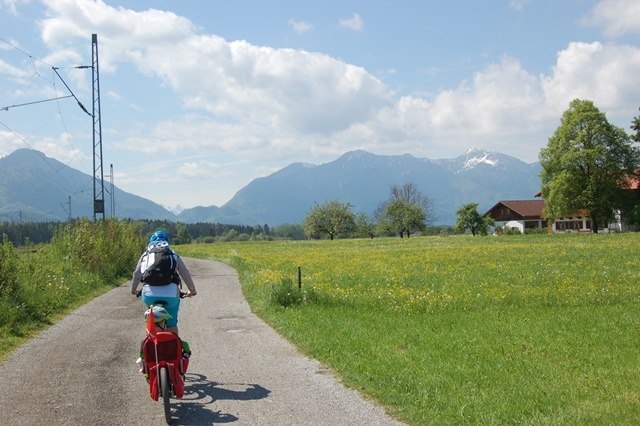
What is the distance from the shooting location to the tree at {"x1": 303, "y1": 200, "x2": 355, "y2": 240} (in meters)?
133

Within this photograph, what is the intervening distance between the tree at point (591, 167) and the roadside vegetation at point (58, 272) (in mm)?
52561

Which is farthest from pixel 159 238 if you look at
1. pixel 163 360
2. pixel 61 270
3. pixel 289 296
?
pixel 61 270

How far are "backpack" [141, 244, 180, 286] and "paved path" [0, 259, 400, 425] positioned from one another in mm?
1525

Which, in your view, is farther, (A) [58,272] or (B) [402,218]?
(B) [402,218]

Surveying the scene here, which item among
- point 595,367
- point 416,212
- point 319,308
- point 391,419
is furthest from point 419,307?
point 416,212

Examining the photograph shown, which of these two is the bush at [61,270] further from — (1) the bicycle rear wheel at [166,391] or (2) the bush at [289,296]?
(1) the bicycle rear wheel at [166,391]

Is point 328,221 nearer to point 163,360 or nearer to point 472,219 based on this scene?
point 472,219

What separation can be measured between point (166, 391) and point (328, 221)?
12701 centimetres

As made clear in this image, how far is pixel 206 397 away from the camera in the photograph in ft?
25.3

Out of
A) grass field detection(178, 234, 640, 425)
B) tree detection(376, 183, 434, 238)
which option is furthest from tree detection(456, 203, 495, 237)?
grass field detection(178, 234, 640, 425)

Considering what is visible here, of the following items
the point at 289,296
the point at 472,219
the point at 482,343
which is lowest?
the point at 482,343

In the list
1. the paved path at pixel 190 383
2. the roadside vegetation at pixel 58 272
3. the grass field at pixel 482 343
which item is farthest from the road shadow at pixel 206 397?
the roadside vegetation at pixel 58 272

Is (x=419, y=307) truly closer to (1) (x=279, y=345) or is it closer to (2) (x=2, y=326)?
(1) (x=279, y=345)

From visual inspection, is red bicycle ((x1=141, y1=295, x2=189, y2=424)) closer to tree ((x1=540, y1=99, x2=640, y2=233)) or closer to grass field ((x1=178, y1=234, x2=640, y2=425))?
grass field ((x1=178, y1=234, x2=640, y2=425))
